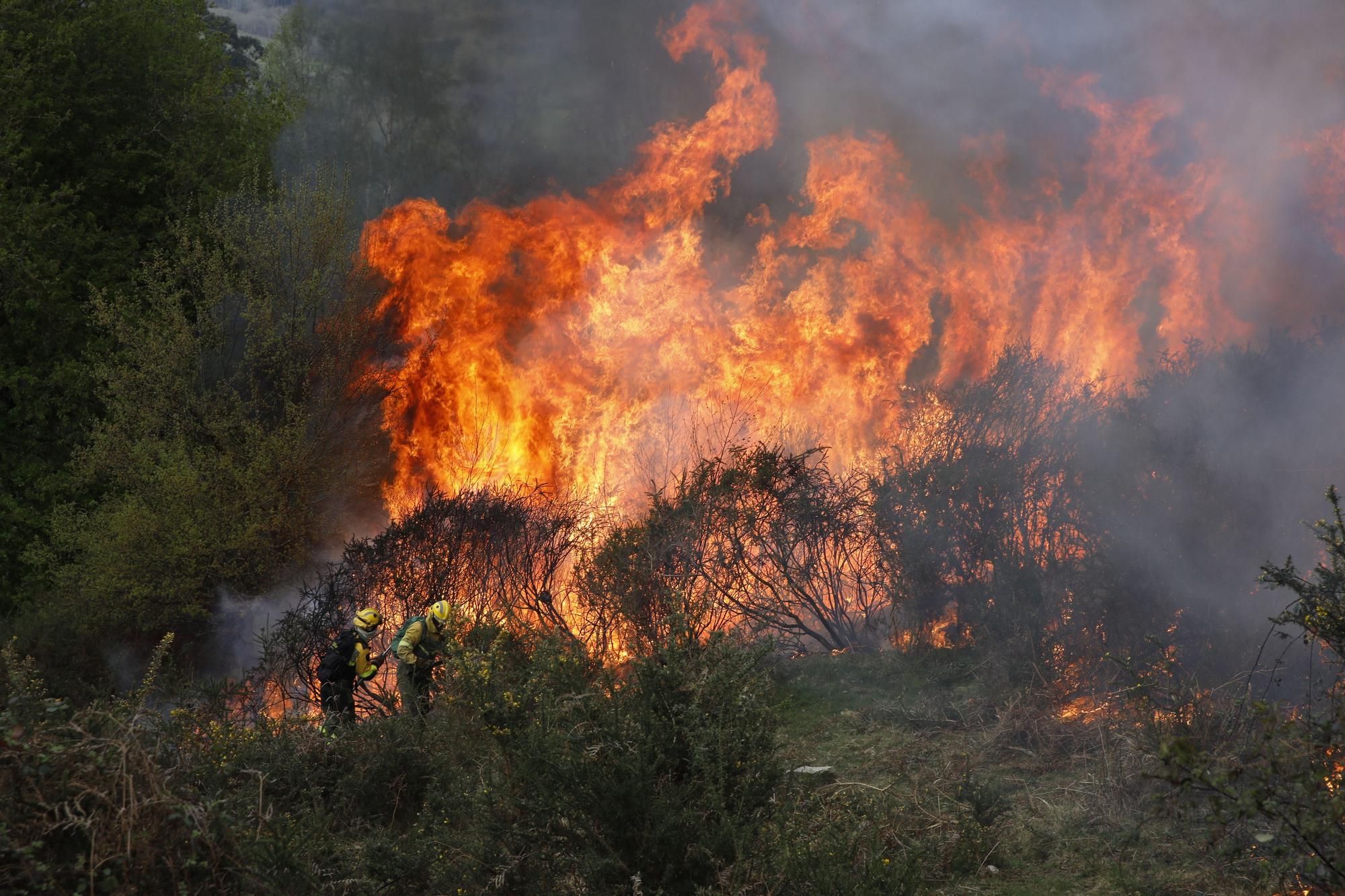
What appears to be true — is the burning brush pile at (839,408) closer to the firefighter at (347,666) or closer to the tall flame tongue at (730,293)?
the tall flame tongue at (730,293)

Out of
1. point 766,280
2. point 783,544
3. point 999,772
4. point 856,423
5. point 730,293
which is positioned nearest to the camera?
point 999,772

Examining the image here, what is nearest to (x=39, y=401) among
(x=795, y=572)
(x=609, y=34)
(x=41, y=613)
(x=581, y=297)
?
(x=41, y=613)

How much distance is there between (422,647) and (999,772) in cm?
512

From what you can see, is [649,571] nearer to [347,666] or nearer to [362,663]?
[362,663]

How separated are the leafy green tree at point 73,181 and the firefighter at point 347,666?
9593 mm

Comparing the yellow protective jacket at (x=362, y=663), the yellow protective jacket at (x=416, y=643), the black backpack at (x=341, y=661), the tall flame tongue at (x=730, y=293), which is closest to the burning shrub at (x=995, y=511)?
the tall flame tongue at (x=730, y=293)

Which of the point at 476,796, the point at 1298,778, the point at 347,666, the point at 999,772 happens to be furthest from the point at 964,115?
the point at 1298,778

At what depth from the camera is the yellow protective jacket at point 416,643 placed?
902 cm

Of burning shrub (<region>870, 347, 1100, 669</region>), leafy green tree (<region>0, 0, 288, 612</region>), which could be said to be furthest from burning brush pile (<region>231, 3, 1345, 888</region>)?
leafy green tree (<region>0, 0, 288, 612</region>)

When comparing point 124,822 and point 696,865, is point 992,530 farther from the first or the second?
point 124,822

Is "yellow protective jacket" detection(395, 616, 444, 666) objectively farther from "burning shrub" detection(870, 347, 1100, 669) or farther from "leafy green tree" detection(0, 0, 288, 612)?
"leafy green tree" detection(0, 0, 288, 612)

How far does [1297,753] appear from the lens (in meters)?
3.38

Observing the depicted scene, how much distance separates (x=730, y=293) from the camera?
1470 cm

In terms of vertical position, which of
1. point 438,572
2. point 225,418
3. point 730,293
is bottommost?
point 438,572
